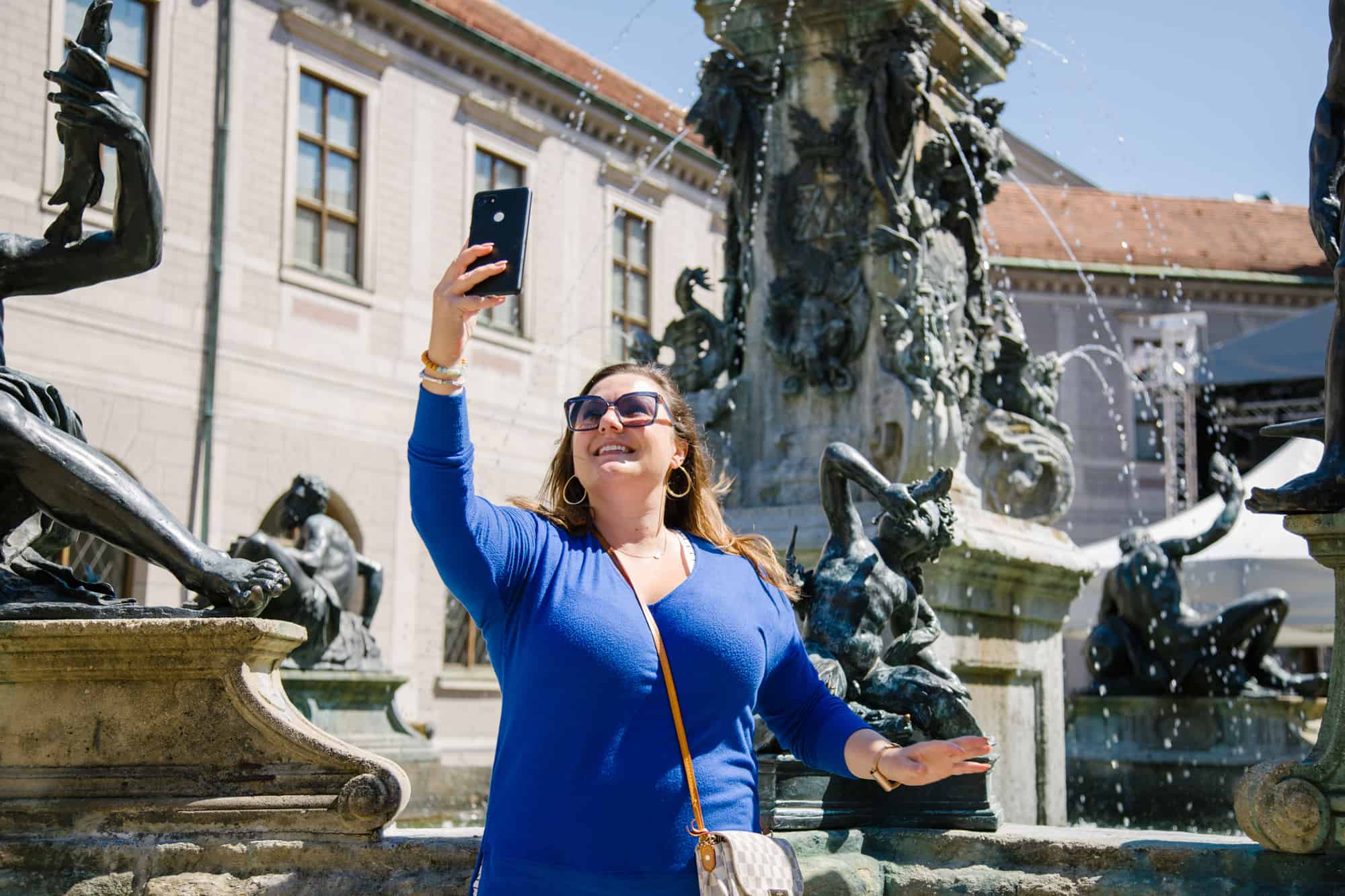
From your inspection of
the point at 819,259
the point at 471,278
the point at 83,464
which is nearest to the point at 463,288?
the point at 471,278

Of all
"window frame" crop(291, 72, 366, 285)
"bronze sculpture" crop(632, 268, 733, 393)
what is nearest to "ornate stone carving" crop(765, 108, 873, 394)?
"bronze sculpture" crop(632, 268, 733, 393)

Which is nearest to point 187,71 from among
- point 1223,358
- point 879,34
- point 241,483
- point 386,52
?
point 386,52

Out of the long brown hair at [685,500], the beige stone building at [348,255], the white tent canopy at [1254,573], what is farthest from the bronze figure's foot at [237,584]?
the beige stone building at [348,255]

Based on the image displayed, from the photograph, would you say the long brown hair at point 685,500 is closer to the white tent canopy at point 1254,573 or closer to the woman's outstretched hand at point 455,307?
the woman's outstretched hand at point 455,307

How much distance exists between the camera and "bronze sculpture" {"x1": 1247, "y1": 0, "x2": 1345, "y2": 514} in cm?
390

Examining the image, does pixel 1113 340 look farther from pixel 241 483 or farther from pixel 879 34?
pixel 879 34

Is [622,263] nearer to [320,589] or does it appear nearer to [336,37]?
[336,37]

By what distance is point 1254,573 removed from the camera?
12672 millimetres

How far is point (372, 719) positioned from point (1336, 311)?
A: 25.0 feet

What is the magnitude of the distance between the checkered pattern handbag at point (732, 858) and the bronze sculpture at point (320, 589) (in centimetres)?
730

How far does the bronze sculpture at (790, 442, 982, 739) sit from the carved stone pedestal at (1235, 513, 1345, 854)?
0.87m

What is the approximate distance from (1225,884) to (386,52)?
1966cm

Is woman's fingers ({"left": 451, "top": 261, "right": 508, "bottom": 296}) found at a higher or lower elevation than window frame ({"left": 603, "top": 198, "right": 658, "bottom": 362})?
lower

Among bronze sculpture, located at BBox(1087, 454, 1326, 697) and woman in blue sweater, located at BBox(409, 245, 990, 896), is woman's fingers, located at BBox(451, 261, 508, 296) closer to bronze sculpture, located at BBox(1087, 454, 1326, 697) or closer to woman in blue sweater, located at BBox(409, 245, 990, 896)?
woman in blue sweater, located at BBox(409, 245, 990, 896)
